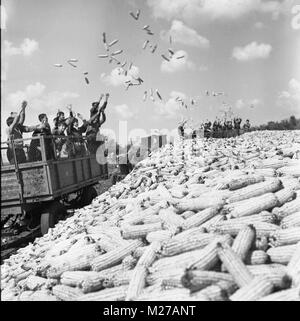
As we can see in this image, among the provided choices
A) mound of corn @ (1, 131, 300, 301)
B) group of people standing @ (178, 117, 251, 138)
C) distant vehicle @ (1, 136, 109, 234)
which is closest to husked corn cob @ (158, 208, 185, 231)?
mound of corn @ (1, 131, 300, 301)

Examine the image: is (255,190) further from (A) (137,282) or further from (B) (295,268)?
(A) (137,282)

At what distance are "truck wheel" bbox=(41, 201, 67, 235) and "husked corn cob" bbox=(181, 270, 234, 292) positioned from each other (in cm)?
586

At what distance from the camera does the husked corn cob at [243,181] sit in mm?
5816

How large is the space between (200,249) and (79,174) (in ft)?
24.6

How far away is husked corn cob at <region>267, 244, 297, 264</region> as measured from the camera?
4.29 metres

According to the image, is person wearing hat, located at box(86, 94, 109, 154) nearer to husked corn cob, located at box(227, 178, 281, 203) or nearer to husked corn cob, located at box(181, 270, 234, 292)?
husked corn cob, located at box(227, 178, 281, 203)

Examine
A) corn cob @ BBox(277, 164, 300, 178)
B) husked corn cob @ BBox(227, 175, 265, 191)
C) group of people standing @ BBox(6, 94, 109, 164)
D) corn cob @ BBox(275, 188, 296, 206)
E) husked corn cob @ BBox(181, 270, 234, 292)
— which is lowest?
husked corn cob @ BBox(181, 270, 234, 292)

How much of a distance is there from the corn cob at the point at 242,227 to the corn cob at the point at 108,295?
1.23m

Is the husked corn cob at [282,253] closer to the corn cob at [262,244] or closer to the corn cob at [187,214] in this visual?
the corn cob at [262,244]

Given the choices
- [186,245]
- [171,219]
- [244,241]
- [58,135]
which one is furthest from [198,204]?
[58,135]

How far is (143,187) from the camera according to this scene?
854cm

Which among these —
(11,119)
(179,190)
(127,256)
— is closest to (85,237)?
(127,256)

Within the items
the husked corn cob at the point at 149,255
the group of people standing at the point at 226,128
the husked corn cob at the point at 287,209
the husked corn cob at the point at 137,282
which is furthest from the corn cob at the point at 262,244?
the group of people standing at the point at 226,128
